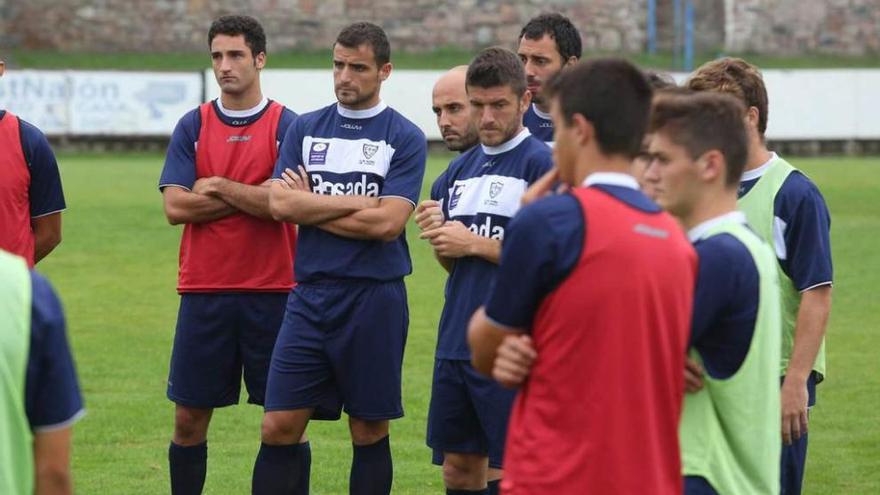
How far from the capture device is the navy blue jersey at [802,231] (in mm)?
5551

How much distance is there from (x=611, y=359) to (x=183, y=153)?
13.4ft

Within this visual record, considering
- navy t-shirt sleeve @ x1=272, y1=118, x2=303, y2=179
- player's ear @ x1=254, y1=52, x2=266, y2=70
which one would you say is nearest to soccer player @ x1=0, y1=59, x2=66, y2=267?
navy t-shirt sleeve @ x1=272, y1=118, x2=303, y2=179

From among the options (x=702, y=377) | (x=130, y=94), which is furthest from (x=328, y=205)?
(x=130, y=94)

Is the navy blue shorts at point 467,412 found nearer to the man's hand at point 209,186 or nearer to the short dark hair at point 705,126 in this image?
the man's hand at point 209,186

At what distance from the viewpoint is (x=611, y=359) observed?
3.92 m

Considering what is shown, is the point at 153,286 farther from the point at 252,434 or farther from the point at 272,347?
the point at 272,347

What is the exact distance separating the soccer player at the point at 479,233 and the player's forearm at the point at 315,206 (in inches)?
18.4

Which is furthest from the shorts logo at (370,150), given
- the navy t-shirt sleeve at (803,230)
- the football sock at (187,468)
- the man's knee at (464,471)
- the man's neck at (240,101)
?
the navy t-shirt sleeve at (803,230)

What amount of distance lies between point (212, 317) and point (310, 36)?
38.9 m

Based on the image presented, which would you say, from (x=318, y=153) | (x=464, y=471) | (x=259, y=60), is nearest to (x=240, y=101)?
(x=259, y=60)

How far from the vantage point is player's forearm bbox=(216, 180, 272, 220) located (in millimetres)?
7273

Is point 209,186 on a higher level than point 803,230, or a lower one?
lower

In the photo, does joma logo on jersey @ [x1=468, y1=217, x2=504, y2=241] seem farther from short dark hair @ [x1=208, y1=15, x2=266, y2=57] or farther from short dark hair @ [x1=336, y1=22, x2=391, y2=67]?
short dark hair @ [x1=208, y1=15, x2=266, y2=57]

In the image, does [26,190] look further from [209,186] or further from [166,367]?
[166,367]
